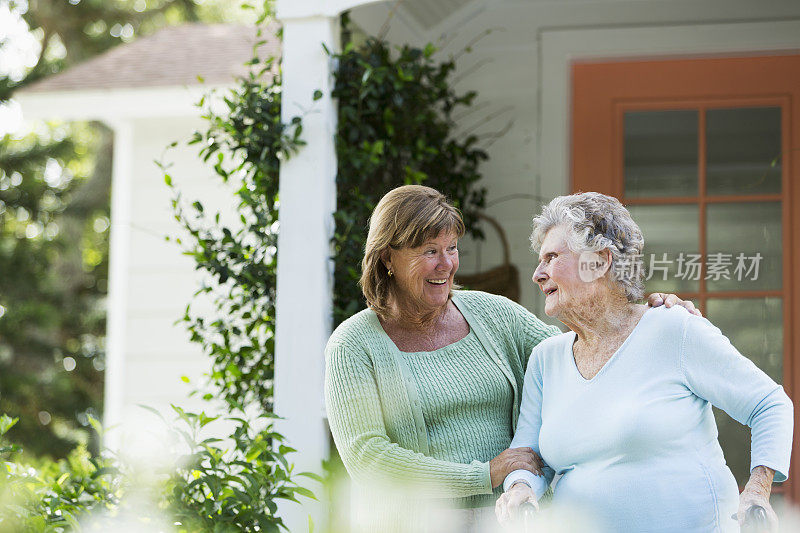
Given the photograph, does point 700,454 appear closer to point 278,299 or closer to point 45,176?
point 278,299

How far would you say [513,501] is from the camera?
2.07 meters

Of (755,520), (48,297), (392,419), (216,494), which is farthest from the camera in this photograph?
(48,297)

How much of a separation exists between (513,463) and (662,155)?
224cm

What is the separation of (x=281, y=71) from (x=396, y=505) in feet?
5.95

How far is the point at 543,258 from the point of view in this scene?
2.17 metres

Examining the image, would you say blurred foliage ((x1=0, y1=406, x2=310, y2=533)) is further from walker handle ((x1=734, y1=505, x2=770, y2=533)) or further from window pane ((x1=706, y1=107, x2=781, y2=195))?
window pane ((x1=706, y1=107, x2=781, y2=195))

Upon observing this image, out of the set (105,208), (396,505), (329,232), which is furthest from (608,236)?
(105,208)

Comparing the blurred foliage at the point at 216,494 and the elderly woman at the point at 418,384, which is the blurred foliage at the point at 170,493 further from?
the elderly woman at the point at 418,384

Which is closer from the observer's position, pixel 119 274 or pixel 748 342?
pixel 748 342

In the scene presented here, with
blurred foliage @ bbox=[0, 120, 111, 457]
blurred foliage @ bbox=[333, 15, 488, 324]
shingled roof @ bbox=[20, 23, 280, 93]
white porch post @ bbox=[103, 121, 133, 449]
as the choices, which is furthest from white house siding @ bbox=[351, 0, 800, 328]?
blurred foliage @ bbox=[0, 120, 111, 457]

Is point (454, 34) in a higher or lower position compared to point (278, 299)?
higher

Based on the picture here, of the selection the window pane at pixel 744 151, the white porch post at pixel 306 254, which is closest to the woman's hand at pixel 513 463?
the white porch post at pixel 306 254

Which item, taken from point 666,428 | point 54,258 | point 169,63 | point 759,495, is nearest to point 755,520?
point 759,495

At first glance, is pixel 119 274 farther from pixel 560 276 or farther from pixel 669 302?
pixel 669 302
